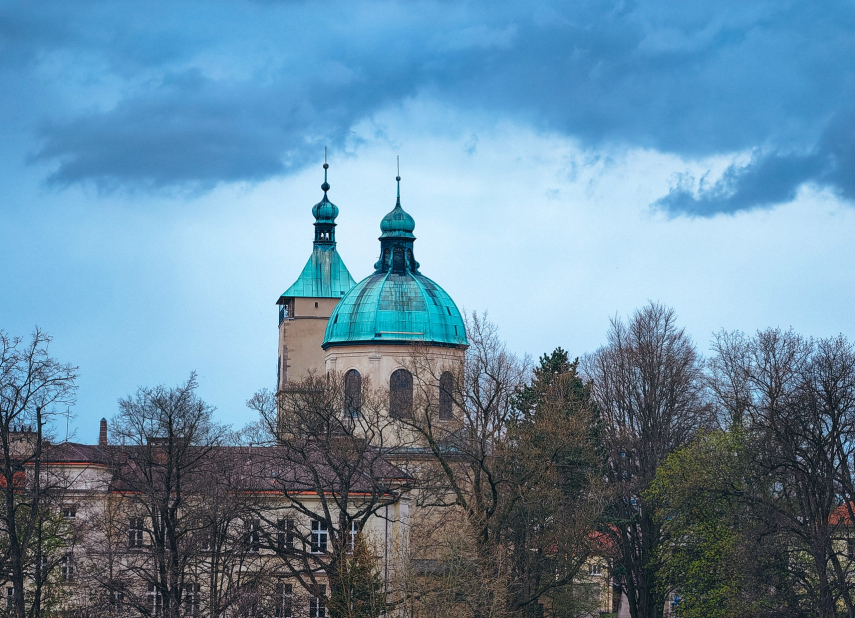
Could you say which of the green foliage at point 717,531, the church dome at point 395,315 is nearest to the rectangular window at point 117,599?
the green foliage at point 717,531

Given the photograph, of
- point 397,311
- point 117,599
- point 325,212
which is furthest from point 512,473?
point 325,212

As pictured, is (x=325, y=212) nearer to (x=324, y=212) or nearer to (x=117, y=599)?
(x=324, y=212)

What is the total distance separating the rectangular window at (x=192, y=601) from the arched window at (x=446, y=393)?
940 cm

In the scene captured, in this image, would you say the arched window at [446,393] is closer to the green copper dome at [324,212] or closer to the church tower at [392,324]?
the church tower at [392,324]

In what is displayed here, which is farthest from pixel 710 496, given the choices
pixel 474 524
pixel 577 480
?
pixel 474 524

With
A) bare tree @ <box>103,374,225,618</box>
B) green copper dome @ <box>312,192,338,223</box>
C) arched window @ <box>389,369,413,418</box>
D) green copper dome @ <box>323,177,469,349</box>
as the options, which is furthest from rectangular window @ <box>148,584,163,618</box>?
green copper dome @ <box>312,192,338,223</box>

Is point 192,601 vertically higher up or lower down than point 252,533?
lower down

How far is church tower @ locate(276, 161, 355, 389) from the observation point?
252 ft

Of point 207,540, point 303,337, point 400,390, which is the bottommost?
point 207,540

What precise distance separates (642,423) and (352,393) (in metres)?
14.0

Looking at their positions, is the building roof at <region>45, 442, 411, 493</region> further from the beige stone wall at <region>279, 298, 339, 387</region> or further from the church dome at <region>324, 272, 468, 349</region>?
the beige stone wall at <region>279, 298, 339, 387</region>

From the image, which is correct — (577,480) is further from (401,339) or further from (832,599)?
(401,339)

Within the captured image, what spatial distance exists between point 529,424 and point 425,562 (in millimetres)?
7694

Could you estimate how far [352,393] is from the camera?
5303cm
